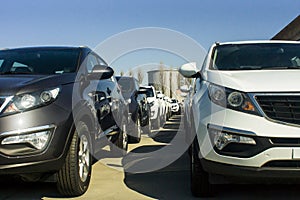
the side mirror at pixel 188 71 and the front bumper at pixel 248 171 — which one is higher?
the side mirror at pixel 188 71

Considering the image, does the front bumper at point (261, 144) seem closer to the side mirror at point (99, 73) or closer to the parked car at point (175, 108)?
the side mirror at point (99, 73)

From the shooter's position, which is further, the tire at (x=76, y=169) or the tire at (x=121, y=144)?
the tire at (x=121, y=144)

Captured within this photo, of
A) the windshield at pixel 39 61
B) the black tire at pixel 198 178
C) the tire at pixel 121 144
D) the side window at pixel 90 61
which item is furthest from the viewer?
the tire at pixel 121 144

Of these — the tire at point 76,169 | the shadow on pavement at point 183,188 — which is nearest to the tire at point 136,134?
the shadow on pavement at point 183,188

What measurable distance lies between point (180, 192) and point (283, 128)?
1527 mm

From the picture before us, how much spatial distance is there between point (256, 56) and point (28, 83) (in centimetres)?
276

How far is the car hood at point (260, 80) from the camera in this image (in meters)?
3.14

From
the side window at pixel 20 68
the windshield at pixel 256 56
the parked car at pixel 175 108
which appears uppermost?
the windshield at pixel 256 56

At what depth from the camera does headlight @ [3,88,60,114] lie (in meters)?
3.24

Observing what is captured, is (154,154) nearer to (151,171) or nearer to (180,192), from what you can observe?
(151,171)

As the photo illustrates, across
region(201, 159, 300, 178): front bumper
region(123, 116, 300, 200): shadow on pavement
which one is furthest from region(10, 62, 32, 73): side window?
region(201, 159, 300, 178): front bumper

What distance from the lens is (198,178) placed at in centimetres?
363

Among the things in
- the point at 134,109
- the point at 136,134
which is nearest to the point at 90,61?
the point at 134,109

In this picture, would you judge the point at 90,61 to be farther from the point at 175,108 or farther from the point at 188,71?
the point at 175,108
